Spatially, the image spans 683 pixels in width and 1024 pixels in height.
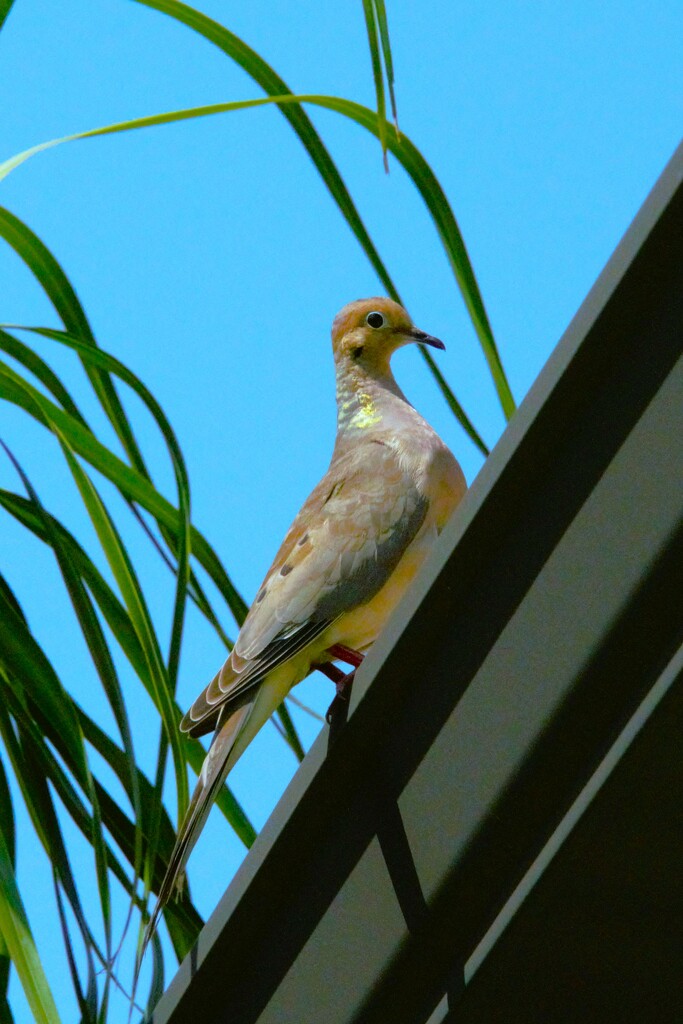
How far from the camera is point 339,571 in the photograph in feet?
6.51

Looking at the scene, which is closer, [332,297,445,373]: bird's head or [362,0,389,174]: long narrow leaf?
[362,0,389,174]: long narrow leaf

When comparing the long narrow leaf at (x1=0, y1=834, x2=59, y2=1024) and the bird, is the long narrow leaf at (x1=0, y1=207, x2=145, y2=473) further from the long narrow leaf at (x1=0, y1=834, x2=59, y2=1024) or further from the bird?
the long narrow leaf at (x1=0, y1=834, x2=59, y2=1024)

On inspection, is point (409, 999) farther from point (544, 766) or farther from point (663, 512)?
point (663, 512)

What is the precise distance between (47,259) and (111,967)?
2.64 feet

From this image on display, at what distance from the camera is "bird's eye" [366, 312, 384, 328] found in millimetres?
2529

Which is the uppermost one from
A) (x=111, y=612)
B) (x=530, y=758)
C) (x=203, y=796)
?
(x=530, y=758)

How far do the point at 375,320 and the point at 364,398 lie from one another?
6.3 inches

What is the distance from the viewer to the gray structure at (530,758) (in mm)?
931

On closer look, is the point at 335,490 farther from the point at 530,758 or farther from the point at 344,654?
the point at 530,758

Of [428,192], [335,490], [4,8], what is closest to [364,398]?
[335,490]

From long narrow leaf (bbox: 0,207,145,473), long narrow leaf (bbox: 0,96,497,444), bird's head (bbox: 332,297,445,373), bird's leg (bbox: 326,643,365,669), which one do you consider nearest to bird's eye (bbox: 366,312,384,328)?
bird's head (bbox: 332,297,445,373)

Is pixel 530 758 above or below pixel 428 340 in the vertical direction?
below

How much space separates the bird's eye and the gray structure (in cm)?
154

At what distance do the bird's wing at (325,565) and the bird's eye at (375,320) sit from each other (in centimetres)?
37
